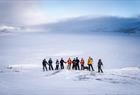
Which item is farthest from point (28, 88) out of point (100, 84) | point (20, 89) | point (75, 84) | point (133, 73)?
point (133, 73)

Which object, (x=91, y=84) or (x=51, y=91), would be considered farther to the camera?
(x=91, y=84)

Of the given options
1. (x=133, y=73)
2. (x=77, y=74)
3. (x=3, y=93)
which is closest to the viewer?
(x=3, y=93)

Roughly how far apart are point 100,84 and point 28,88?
303 inches

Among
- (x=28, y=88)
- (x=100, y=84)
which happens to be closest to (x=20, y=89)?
(x=28, y=88)

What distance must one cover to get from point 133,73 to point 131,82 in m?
6.49

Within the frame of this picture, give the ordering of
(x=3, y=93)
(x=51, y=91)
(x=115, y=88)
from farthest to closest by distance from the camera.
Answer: (x=115, y=88) → (x=51, y=91) → (x=3, y=93)

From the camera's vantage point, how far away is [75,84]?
3128cm

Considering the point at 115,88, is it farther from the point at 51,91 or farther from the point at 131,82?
the point at 51,91

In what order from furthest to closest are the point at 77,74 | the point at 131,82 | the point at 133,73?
the point at 133,73 < the point at 77,74 < the point at 131,82

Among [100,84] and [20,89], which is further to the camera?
[100,84]

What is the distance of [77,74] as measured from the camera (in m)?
35.0


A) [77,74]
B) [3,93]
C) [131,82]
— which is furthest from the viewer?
[77,74]

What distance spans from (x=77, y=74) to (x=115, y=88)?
22.2 feet

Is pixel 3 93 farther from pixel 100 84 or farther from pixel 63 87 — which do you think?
pixel 100 84
